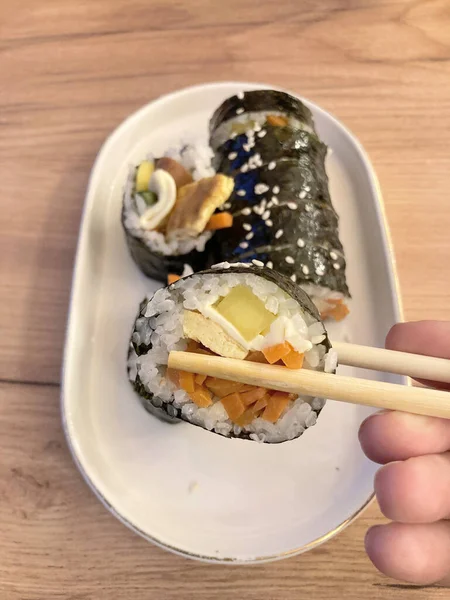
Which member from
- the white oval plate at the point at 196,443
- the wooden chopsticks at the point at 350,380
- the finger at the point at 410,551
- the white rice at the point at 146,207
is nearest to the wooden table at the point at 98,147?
the white oval plate at the point at 196,443

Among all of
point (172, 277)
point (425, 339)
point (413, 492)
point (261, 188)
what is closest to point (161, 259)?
point (172, 277)

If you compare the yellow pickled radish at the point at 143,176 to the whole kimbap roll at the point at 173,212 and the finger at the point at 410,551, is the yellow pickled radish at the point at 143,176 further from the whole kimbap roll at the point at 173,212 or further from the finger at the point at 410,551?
the finger at the point at 410,551

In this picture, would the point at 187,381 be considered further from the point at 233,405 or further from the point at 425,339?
the point at 425,339

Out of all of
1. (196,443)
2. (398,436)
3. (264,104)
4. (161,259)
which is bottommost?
(196,443)

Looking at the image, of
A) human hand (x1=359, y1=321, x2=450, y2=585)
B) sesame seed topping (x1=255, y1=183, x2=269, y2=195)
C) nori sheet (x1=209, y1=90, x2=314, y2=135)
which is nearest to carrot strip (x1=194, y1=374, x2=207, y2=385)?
human hand (x1=359, y1=321, x2=450, y2=585)

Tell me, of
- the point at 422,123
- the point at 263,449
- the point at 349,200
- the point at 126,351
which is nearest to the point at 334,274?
the point at 349,200

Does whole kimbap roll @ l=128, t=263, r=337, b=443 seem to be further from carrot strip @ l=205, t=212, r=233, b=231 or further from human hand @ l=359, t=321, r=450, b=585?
carrot strip @ l=205, t=212, r=233, b=231

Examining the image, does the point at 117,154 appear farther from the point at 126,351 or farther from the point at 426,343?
the point at 426,343
